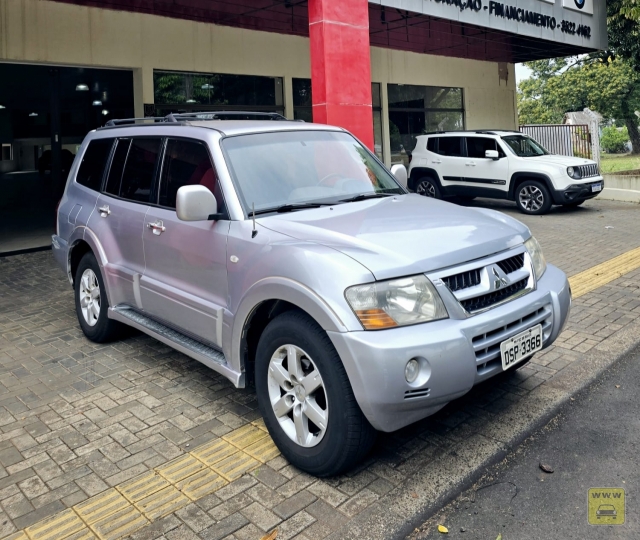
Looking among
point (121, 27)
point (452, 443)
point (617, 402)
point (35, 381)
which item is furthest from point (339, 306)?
point (121, 27)

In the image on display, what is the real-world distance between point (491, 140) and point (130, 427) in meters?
11.9

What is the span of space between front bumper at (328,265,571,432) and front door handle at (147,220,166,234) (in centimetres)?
189

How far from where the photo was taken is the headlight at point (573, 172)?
13.2m

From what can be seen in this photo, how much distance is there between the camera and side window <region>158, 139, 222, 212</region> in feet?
13.8

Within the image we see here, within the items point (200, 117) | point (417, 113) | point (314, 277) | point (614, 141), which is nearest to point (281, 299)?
point (314, 277)

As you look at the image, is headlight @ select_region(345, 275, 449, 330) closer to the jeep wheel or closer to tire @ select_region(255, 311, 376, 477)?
tire @ select_region(255, 311, 376, 477)

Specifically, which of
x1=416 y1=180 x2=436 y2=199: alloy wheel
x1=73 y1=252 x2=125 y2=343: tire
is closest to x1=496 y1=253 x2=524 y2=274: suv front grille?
x1=73 y1=252 x2=125 y2=343: tire

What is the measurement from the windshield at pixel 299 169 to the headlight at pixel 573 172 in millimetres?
9515

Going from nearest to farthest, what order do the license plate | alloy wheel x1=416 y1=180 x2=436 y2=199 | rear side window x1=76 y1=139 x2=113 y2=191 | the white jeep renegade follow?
the license plate
rear side window x1=76 y1=139 x2=113 y2=191
the white jeep renegade
alloy wheel x1=416 y1=180 x2=436 y2=199

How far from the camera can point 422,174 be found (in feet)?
51.0

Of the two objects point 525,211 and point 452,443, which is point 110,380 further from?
point 525,211

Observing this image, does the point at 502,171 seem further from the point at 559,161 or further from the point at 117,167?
the point at 117,167

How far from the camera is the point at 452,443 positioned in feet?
12.2

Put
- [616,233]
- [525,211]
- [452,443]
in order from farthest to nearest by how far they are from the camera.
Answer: [525,211] → [616,233] → [452,443]
